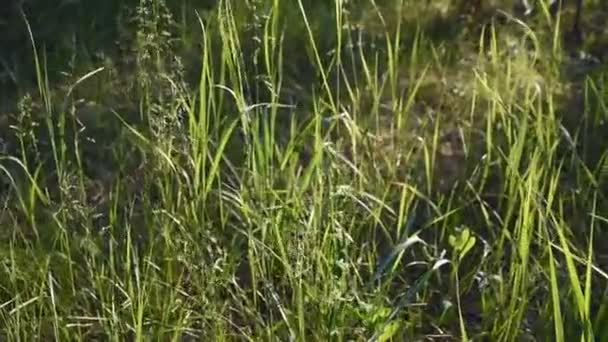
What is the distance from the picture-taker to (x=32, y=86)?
9.45 feet

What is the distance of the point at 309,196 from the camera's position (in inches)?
89.0

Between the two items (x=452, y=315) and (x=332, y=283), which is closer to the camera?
(x=332, y=283)

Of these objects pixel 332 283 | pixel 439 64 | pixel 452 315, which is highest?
pixel 439 64

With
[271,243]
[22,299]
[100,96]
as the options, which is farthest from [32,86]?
[271,243]

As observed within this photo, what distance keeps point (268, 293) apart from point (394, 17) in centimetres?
119

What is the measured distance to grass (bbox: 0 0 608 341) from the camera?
2.05 metres

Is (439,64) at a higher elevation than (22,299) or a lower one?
higher

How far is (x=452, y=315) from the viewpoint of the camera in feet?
7.38

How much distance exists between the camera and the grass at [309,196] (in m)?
2.05

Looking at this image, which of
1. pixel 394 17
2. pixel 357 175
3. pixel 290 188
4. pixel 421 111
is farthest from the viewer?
pixel 394 17

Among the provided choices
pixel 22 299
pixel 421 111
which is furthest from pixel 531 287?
pixel 22 299

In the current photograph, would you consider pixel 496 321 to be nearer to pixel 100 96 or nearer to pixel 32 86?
pixel 100 96

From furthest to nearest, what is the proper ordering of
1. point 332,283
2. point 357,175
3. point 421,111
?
point 421,111
point 357,175
point 332,283

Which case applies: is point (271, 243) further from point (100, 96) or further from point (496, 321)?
point (100, 96)
